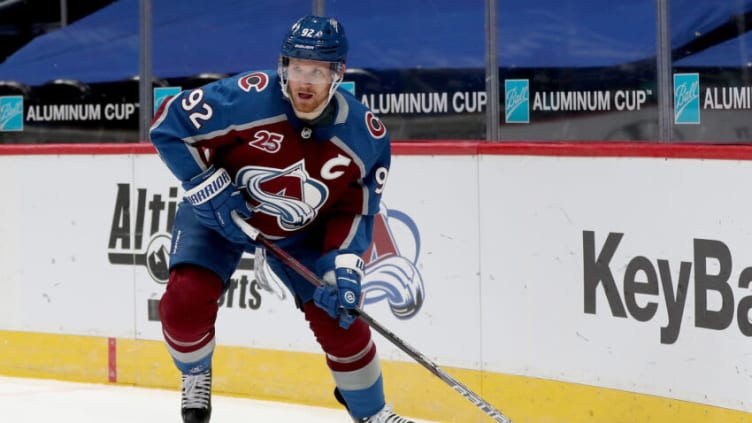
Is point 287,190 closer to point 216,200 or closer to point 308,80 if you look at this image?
point 216,200

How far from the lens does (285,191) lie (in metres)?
3.76

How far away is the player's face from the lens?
3.58 meters

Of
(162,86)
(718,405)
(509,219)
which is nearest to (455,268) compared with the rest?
(509,219)

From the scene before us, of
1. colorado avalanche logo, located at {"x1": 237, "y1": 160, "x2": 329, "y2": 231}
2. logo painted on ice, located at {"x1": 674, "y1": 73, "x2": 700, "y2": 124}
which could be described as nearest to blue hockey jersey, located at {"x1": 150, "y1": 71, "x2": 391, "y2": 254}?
colorado avalanche logo, located at {"x1": 237, "y1": 160, "x2": 329, "y2": 231}

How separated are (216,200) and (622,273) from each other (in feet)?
3.81

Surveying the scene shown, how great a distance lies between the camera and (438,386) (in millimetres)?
4629

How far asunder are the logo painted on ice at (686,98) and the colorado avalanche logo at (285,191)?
1.52 m

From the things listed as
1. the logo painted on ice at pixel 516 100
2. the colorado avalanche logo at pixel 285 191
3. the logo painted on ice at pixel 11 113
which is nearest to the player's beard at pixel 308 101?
the colorado avalanche logo at pixel 285 191

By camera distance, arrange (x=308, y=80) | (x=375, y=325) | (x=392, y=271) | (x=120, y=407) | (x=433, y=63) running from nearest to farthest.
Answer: (x=308, y=80)
(x=375, y=325)
(x=392, y=271)
(x=120, y=407)
(x=433, y=63)

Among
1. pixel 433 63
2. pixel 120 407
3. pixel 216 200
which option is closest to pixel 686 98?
pixel 433 63

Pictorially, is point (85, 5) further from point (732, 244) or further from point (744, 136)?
point (732, 244)

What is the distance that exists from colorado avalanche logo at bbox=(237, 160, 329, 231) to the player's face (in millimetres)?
195

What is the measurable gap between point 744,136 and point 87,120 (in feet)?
9.12

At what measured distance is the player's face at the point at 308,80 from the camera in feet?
11.7
